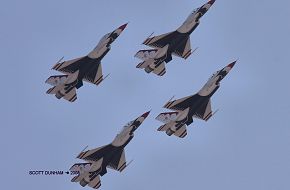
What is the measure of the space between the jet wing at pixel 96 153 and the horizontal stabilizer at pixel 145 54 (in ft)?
50.6

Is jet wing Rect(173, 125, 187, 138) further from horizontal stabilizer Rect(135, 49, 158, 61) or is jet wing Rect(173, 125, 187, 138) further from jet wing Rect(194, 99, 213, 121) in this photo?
horizontal stabilizer Rect(135, 49, 158, 61)

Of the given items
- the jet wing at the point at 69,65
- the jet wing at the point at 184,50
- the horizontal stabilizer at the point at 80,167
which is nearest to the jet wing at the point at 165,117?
the jet wing at the point at 184,50

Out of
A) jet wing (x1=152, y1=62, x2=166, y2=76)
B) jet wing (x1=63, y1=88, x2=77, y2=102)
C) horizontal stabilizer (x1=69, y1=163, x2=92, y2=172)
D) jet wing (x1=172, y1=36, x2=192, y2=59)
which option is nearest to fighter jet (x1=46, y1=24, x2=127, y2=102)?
jet wing (x1=63, y1=88, x2=77, y2=102)

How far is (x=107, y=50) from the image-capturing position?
17250cm

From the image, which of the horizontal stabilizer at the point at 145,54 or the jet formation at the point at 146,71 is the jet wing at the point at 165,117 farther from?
the horizontal stabilizer at the point at 145,54

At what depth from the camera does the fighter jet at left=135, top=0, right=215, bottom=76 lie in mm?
173875

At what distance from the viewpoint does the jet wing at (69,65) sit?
173m

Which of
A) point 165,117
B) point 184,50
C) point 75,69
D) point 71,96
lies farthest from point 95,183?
point 184,50

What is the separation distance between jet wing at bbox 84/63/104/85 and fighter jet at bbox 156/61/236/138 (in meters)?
11.4

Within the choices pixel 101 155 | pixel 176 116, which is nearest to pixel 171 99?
pixel 176 116

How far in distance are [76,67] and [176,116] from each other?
58.8 ft

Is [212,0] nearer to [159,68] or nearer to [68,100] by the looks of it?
[159,68]

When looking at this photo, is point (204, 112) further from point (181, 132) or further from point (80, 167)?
point (80, 167)

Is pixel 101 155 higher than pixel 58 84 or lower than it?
lower
